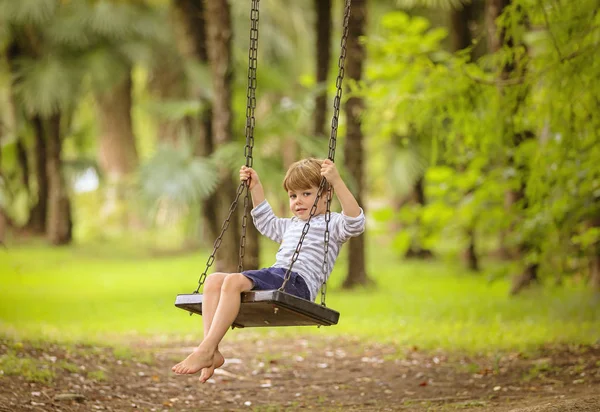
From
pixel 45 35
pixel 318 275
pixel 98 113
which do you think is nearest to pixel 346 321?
pixel 318 275

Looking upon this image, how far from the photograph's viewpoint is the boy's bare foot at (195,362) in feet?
15.9

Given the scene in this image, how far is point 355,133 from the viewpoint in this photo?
13.1 m

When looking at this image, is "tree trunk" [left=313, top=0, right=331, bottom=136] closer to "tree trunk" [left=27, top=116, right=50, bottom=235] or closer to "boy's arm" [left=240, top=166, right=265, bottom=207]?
"tree trunk" [left=27, top=116, right=50, bottom=235]

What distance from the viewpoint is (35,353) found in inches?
269

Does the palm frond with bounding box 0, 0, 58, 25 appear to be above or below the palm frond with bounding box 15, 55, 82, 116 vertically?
above

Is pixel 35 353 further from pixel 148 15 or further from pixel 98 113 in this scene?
pixel 98 113

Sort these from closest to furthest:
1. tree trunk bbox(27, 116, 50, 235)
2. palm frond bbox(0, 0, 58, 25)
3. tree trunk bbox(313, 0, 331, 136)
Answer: tree trunk bbox(313, 0, 331, 136), palm frond bbox(0, 0, 58, 25), tree trunk bbox(27, 116, 50, 235)

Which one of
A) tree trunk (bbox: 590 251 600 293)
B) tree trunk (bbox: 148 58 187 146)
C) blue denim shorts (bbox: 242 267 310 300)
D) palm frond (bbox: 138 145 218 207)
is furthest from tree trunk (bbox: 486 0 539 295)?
tree trunk (bbox: 148 58 187 146)

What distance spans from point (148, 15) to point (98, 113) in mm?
4761

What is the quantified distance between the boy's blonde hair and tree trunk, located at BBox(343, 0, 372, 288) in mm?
6998

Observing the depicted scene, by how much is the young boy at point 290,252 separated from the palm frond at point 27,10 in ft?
47.2

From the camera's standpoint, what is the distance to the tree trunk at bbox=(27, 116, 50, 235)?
70.2 feet

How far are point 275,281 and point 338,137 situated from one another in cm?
1268

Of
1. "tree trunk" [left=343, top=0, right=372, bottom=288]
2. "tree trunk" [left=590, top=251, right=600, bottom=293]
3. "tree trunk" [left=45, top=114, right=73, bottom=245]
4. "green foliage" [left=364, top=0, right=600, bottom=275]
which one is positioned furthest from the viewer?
"tree trunk" [left=45, top=114, right=73, bottom=245]
